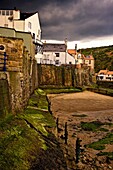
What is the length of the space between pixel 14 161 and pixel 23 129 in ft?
8.54

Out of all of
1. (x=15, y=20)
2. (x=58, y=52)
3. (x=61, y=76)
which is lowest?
(x=61, y=76)

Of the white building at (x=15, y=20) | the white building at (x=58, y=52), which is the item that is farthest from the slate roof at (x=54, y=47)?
the white building at (x=15, y=20)

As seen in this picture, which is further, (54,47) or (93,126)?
(54,47)

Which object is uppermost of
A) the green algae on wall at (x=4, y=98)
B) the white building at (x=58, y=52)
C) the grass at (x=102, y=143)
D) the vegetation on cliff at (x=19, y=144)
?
the white building at (x=58, y=52)

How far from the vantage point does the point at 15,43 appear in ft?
40.6

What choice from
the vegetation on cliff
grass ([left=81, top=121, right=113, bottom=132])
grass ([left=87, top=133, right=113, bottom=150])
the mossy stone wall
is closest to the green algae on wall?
the vegetation on cliff

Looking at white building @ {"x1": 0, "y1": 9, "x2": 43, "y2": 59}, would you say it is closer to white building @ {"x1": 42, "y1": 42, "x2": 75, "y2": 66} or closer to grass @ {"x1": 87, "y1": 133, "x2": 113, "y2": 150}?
white building @ {"x1": 42, "y1": 42, "x2": 75, "y2": 66}

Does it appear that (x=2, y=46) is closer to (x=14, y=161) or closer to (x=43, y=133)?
(x=43, y=133)

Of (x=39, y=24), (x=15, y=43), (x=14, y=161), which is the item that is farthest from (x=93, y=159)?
(x=39, y=24)

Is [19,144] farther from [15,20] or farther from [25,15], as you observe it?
[25,15]

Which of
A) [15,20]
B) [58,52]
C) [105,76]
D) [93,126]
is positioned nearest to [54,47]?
[58,52]

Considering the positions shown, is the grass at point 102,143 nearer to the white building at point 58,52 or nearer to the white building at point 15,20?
the white building at point 15,20

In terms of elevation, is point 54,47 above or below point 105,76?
above

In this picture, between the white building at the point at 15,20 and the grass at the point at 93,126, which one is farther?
the white building at the point at 15,20
